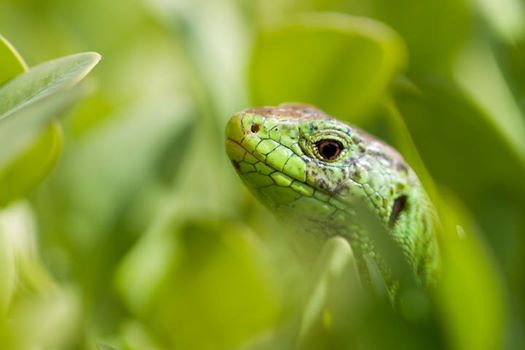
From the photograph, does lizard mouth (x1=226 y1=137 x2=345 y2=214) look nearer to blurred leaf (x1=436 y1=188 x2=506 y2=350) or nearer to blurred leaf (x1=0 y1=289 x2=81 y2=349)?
blurred leaf (x1=0 y1=289 x2=81 y2=349)

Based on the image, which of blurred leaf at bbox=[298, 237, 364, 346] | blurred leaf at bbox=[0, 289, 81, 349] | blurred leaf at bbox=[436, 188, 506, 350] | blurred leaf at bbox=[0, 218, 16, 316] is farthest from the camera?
blurred leaf at bbox=[0, 289, 81, 349]

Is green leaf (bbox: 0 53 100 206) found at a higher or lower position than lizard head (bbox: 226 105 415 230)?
lower

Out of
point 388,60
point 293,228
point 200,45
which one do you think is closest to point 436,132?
point 388,60

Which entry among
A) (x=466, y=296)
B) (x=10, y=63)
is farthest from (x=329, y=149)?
(x=466, y=296)

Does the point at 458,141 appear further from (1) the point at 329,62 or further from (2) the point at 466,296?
(2) the point at 466,296

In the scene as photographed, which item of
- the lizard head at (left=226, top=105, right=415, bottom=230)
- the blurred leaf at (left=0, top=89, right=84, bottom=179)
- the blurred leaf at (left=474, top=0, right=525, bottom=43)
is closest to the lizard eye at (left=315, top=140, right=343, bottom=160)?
the lizard head at (left=226, top=105, right=415, bottom=230)

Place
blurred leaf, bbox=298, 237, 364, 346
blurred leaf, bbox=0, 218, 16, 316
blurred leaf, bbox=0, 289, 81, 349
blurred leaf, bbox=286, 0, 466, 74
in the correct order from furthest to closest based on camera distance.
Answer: blurred leaf, bbox=286, 0, 466, 74, blurred leaf, bbox=0, 289, 81, 349, blurred leaf, bbox=0, 218, 16, 316, blurred leaf, bbox=298, 237, 364, 346

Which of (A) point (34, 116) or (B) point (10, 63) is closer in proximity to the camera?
(A) point (34, 116)

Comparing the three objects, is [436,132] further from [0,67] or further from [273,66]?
[0,67]
